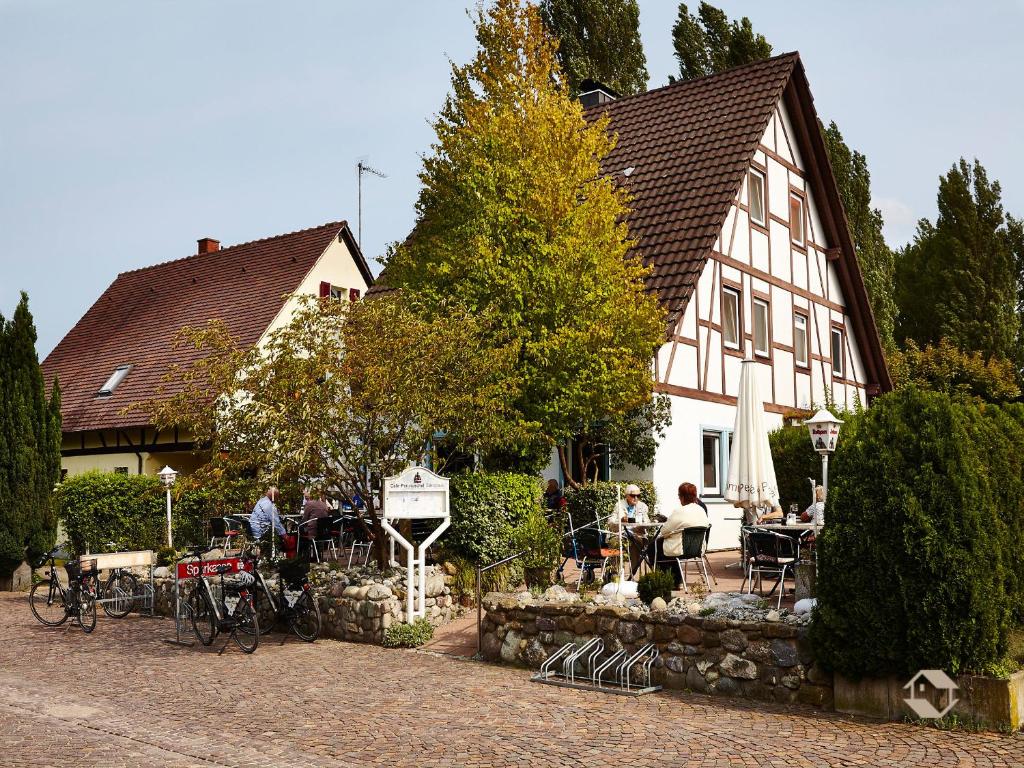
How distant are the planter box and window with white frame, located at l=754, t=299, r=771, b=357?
1483cm

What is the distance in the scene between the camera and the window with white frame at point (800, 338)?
77.9 ft

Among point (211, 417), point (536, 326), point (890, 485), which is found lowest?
point (890, 485)

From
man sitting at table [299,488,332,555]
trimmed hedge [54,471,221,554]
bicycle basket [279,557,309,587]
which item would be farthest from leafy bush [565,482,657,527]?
trimmed hedge [54,471,221,554]

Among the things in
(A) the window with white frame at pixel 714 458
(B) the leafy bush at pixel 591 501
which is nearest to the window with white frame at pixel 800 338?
(A) the window with white frame at pixel 714 458

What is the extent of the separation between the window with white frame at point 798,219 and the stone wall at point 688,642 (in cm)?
1583

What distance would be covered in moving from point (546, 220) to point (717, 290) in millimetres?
6196

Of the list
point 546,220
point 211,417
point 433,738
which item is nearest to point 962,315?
point 546,220

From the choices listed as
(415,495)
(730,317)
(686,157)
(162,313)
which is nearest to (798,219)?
(686,157)

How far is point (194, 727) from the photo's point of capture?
8.05 meters

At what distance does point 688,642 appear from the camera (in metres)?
9.16

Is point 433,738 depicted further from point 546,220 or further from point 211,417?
point 546,220

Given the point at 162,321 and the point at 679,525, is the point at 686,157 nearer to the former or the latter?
the point at 679,525

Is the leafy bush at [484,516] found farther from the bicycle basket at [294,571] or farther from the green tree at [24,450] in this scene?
the green tree at [24,450]

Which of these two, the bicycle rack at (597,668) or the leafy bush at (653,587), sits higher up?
the leafy bush at (653,587)
